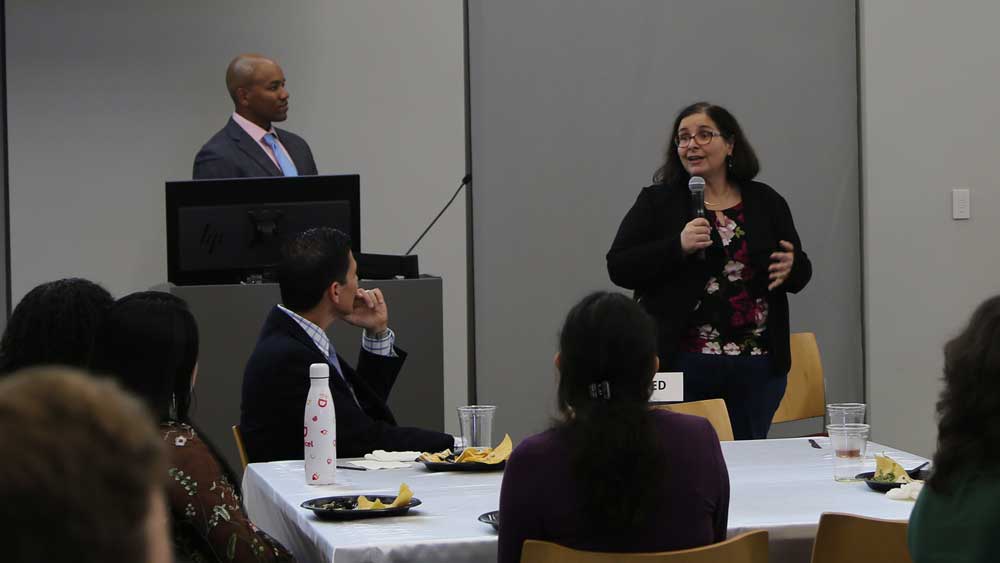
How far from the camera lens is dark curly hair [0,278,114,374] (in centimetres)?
239

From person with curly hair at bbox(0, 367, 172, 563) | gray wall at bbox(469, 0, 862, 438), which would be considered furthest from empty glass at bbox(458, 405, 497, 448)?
gray wall at bbox(469, 0, 862, 438)

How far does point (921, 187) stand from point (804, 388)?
2023 mm

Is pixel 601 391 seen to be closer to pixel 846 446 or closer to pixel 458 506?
pixel 458 506

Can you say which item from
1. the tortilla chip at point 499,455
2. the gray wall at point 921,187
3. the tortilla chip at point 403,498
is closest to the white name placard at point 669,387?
the tortilla chip at point 499,455

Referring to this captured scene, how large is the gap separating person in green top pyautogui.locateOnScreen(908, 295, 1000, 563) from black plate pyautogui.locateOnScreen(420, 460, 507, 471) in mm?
1156

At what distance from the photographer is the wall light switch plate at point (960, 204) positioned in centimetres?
585

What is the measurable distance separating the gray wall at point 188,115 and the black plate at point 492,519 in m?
3.28

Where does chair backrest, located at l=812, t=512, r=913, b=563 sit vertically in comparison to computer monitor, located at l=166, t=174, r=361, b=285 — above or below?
below

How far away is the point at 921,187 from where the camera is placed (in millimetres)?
5848

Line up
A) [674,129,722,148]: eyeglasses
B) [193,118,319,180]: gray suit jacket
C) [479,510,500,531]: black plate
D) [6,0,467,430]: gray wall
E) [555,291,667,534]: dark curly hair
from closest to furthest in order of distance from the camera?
1. [555,291,667,534]: dark curly hair
2. [479,510,500,531]: black plate
3. [674,129,722,148]: eyeglasses
4. [193,118,319,180]: gray suit jacket
5. [6,0,467,430]: gray wall

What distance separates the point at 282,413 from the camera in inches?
119

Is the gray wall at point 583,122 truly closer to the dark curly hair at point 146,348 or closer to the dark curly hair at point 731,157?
the dark curly hair at point 731,157

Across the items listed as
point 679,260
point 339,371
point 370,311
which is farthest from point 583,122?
point 339,371

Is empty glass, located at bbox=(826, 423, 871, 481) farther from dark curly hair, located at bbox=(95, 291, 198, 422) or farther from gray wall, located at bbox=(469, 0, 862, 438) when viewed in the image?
gray wall, located at bbox=(469, 0, 862, 438)
